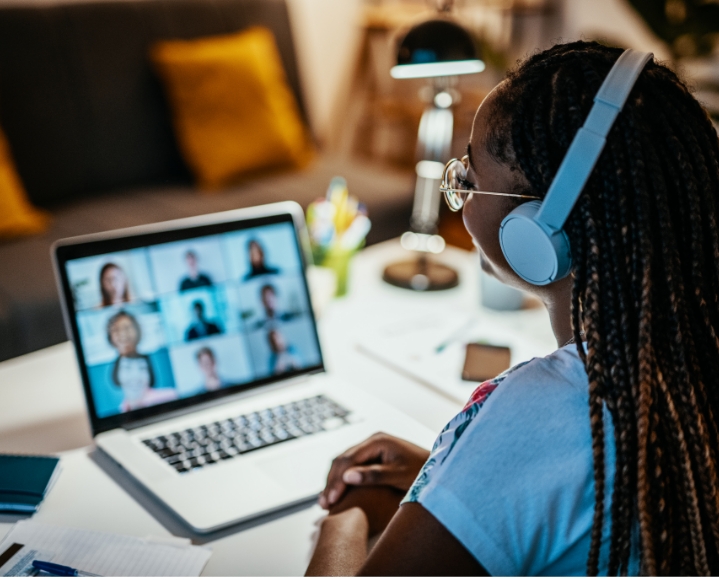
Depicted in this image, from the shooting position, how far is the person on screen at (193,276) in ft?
3.48

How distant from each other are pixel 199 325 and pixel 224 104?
1741mm

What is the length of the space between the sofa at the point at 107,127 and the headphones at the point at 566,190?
168 centimetres

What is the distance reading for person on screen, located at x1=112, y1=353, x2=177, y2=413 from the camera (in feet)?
3.22

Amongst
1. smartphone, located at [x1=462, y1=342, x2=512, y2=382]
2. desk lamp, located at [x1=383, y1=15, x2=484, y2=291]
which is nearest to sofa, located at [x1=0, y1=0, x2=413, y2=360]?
desk lamp, located at [x1=383, y1=15, x2=484, y2=291]

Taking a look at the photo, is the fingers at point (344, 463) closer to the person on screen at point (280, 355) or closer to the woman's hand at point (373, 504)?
the woman's hand at point (373, 504)

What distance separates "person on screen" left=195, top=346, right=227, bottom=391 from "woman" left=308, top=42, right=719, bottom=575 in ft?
1.52

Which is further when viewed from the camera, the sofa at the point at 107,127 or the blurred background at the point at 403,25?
the blurred background at the point at 403,25

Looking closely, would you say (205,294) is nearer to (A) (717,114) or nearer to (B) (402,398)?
(B) (402,398)

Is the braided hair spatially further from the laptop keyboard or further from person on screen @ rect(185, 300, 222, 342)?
person on screen @ rect(185, 300, 222, 342)

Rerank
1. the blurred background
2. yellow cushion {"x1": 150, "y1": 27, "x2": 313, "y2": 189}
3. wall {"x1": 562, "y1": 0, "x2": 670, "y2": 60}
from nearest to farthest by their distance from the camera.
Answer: yellow cushion {"x1": 150, "y1": 27, "x2": 313, "y2": 189} < the blurred background < wall {"x1": 562, "y1": 0, "x2": 670, "y2": 60}

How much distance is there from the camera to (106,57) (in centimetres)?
250

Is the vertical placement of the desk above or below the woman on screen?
below

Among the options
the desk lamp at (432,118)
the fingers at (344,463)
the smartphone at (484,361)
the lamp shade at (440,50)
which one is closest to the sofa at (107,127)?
the desk lamp at (432,118)

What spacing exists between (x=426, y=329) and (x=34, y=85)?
1699mm
